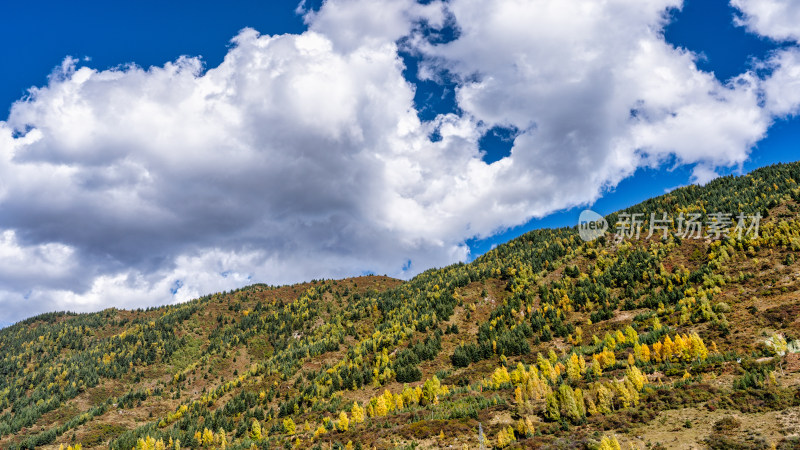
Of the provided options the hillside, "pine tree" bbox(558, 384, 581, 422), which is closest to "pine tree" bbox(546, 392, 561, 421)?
the hillside

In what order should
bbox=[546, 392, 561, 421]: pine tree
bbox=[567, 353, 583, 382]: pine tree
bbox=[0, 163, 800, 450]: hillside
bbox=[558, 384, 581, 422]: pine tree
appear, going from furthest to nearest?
1. bbox=[567, 353, 583, 382]: pine tree
2. bbox=[546, 392, 561, 421]: pine tree
3. bbox=[558, 384, 581, 422]: pine tree
4. bbox=[0, 163, 800, 450]: hillside

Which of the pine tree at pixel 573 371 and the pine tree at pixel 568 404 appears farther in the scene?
the pine tree at pixel 573 371

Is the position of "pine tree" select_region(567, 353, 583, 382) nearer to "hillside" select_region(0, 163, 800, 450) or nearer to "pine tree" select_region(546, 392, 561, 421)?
"hillside" select_region(0, 163, 800, 450)

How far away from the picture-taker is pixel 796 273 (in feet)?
175

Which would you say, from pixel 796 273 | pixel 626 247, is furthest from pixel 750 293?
pixel 626 247

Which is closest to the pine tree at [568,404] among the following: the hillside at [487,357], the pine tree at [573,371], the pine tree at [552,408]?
the hillside at [487,357]

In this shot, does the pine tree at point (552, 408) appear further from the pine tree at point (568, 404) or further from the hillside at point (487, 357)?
the pine tree at point (568, 404)

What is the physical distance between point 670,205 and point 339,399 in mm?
93811

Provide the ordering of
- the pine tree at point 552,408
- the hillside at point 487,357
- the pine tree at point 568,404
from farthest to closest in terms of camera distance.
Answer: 1. the pine tree at point 552,408
2. the pine tree at point 568,404
3. the hillside at point 487,357

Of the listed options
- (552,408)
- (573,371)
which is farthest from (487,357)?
(552,408)

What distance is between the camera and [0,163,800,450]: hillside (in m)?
30.0

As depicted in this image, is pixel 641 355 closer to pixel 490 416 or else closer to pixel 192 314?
pixel 490 416

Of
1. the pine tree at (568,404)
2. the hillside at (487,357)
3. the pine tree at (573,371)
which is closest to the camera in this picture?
the hillside at (487,357)

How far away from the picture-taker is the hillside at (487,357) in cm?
2998
